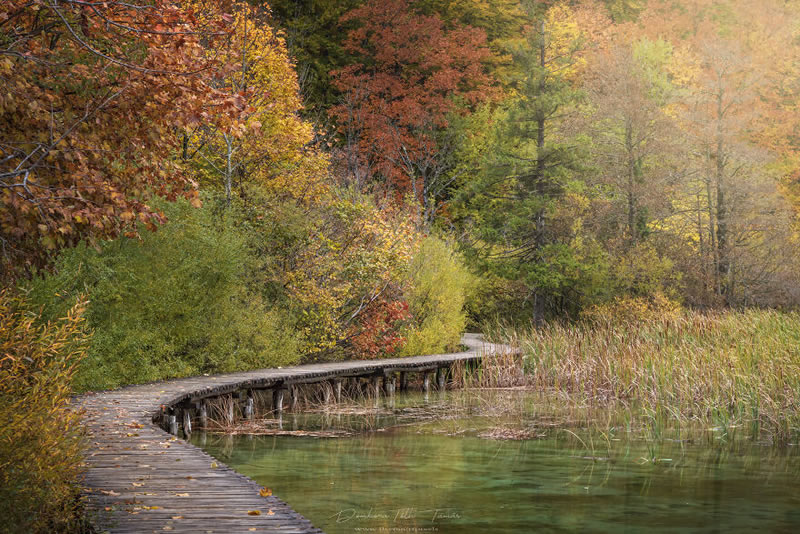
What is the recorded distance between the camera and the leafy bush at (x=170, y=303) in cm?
1397

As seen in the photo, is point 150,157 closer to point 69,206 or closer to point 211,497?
point 69,206

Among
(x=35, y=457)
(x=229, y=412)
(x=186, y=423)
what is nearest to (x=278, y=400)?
(x=229, y=412)

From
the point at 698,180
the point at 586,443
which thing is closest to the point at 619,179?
the point at 698,180

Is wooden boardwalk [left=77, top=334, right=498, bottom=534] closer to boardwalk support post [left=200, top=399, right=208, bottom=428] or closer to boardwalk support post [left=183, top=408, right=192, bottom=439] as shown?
boardwalk support post [left=183, top=408, right=192, bottom=439]

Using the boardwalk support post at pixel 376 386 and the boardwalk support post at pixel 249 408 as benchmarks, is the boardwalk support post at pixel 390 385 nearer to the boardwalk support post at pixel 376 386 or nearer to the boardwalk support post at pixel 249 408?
the boardwalk support post at pixel 376 386

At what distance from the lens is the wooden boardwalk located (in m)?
6.25

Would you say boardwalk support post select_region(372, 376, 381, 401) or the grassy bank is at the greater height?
the grassy bank

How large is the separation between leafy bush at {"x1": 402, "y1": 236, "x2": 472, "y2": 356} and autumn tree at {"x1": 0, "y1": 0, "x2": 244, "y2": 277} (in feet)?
46.5

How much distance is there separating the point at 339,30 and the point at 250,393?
2498 cm

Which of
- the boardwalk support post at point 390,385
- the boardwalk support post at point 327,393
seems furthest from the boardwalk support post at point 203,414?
the boardwalk support post at point 390,385

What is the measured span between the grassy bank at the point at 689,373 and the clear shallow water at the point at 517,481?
78 centimetres

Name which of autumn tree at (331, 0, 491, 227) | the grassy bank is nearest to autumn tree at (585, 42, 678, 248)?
autumn tree at (331, 0, 491, 227)

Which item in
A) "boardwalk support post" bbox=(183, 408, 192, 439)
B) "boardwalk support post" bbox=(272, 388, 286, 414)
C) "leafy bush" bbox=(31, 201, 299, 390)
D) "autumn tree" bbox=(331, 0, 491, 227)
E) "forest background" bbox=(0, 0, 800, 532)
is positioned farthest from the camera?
"autumn tree" bbox=(331, 0, 491, 227)

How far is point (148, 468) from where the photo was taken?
805cm
